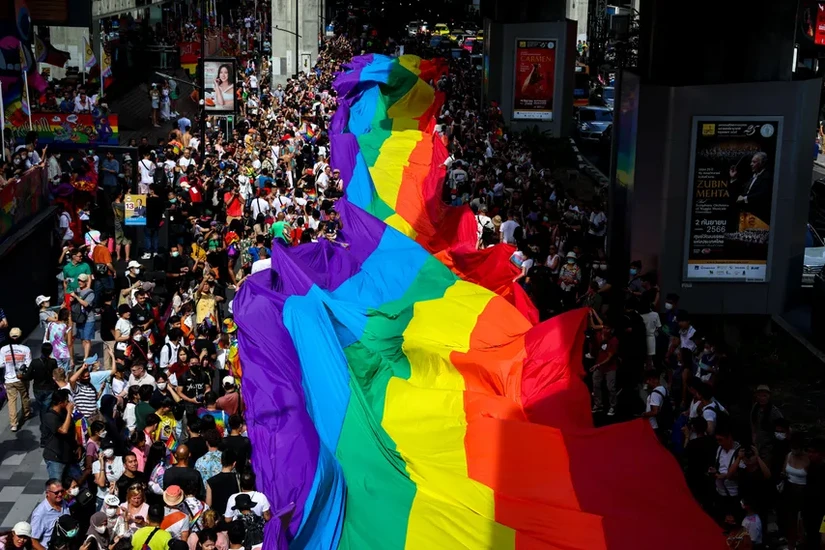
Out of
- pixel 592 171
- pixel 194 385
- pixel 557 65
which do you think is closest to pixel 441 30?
pixel 557 65

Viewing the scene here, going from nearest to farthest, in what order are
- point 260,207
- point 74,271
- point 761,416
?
point 761,416, point 74,271, point 260,207

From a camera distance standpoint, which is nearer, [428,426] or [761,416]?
[761,416]

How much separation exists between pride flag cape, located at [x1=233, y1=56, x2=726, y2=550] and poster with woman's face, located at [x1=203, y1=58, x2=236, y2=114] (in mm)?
10989

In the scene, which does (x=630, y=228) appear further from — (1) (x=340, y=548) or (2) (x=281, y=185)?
(1) (x=340, y=548)

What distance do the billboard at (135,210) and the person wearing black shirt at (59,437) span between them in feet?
28.3

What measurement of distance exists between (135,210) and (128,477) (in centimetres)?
1085

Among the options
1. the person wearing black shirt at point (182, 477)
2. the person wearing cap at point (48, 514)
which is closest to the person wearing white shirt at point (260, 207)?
the person wearing black shirt at point (182, 477)

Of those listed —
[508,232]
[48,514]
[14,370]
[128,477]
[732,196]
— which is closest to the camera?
[48,514]

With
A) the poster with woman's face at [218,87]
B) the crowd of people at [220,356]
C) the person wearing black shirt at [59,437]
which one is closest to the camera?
the crowd of people at [220,356]

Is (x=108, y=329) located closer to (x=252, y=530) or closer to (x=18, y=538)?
(x=18, y=538)

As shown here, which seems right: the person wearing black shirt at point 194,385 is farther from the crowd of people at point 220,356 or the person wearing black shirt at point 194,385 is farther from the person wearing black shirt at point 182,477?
the person wearing black shirt at point 182,477

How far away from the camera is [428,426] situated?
12.8 meters

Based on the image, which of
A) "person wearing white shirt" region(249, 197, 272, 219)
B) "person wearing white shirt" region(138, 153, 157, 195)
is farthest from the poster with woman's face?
"person wearing white shirt" region(249, 197, 272, 219)

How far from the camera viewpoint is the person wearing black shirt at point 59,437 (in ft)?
43.6
